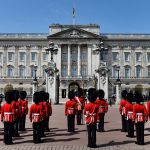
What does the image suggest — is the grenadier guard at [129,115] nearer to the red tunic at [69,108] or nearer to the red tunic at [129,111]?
the red tunic at [129,111]

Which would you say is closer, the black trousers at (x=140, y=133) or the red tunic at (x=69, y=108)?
the black trousers at (x=140, y=133)

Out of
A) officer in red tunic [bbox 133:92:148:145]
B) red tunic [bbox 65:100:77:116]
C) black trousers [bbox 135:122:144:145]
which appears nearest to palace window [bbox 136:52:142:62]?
red tunic [bbox 65:100:77:116]

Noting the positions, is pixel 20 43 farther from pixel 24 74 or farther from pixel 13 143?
pixel 13 143

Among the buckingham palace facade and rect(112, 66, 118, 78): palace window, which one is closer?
the buckingham palace facade

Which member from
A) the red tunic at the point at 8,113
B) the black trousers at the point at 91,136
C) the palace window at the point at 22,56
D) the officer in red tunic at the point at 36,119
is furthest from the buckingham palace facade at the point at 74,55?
the black trousers at the point at 91,136

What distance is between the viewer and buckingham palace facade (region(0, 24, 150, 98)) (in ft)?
250

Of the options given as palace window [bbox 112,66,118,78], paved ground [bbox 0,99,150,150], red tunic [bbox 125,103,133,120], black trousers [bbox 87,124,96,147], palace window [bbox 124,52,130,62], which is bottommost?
paved ground [bbox 0,99,150,150]

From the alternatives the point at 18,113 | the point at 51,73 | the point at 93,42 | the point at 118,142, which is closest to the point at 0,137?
the point at 18,113

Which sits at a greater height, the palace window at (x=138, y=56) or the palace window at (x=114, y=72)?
the palace window at (x=138, y=56)

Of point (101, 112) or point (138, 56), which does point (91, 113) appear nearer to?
point (101, 112)

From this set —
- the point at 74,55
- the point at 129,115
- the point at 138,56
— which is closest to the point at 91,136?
the point at 129,115

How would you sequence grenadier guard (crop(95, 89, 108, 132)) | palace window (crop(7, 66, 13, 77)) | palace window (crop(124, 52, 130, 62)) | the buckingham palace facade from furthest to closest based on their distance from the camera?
palace window (crop(124, 52, 130, 62)) < palace window (crop(7, 66, 13, 77)) < the buckingham palace facade < grenadier guard (crop(95, 89, 108, 132))

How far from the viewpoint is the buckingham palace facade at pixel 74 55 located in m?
76.3

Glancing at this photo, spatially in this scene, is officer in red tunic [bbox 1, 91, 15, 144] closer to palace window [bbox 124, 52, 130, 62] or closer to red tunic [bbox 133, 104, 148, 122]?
red tunic [bbox 133, 104, 148, 122]
